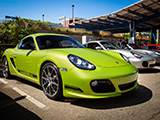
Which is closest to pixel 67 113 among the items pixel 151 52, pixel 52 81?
pixel 52 81

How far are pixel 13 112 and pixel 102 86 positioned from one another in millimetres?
1411

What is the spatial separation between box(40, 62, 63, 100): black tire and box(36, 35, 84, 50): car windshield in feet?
2.15

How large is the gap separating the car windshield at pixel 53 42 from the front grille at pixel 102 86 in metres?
1.49

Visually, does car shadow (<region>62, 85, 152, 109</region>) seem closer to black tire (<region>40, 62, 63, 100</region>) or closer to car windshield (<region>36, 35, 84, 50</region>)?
black tire (<region>40, 62, 63, 100</region>)

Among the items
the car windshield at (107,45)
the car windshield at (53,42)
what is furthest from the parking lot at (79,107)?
the car windshield at (107,45)

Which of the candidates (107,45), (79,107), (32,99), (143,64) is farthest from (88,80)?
(107,45)

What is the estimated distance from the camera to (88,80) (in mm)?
2203

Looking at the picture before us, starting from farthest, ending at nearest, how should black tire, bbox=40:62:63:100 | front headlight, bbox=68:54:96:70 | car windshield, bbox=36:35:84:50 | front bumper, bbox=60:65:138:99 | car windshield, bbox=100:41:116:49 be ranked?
1. car windshield, bbox=100:41:116:49
2. car windshield, bbox=36:35:84:50
3. black tire, bbox=40:62:63:100
4. front headlight, bbox=68:54:96:70
5. front bumper, bbox=60:65:138:99

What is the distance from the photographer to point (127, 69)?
261 cm

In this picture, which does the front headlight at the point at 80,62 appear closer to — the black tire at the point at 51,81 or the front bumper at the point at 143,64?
the black tire at the point at 51,81

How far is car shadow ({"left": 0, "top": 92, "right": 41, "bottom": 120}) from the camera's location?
6.63 feet

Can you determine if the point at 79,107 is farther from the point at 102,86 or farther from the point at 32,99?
the point at 32,99

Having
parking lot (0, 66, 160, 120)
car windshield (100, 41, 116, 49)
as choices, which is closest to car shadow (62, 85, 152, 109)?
parking lot (0, 66, 160, 120)

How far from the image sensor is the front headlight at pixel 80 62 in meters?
2.36
